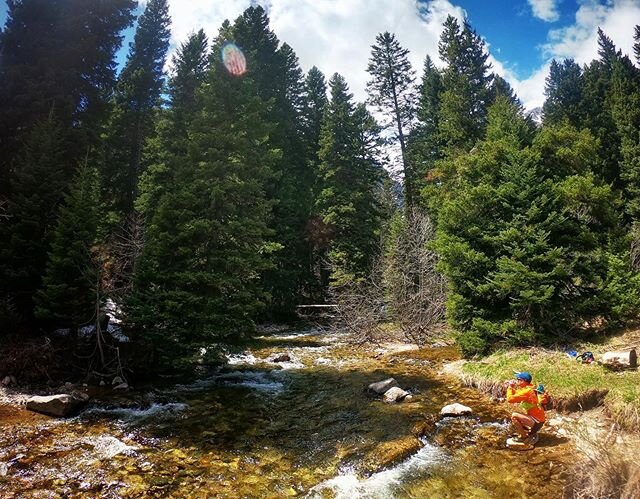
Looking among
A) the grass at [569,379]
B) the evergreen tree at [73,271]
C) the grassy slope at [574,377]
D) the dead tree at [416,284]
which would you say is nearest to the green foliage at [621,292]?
the grassy slope at [574,377]

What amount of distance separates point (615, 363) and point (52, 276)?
16.1 m

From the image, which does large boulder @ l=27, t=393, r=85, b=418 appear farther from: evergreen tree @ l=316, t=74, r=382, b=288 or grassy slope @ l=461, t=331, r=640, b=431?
evergreen tree @ l=316, t=74, r=382, b=288

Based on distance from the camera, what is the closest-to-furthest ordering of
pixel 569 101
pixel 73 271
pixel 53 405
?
pixel 53 405 → pixel 73 271 → pixel 569 101

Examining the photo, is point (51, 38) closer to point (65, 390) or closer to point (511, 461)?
point (65, 390)

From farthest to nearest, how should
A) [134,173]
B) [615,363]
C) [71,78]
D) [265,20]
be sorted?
[265,20], [134,173], [71,78], [615,363]

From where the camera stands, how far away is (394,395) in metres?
11.1

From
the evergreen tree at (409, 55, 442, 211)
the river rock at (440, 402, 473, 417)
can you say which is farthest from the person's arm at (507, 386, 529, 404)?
the evergreen tree at (409, 55, 442, 211)

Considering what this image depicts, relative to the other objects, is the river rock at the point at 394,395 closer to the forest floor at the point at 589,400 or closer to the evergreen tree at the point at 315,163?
the forest floor at the point at 589,400

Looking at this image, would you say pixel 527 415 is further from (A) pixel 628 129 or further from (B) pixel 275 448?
(A) pixel 628 129

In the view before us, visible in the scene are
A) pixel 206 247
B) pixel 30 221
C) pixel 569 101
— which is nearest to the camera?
pixel 30 221

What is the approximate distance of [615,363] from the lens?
9.60 meters

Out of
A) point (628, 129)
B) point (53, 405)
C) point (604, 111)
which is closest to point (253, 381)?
point (53, 405)

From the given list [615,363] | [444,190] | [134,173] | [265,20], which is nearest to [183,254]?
[615,363]

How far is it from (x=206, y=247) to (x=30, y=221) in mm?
5995
